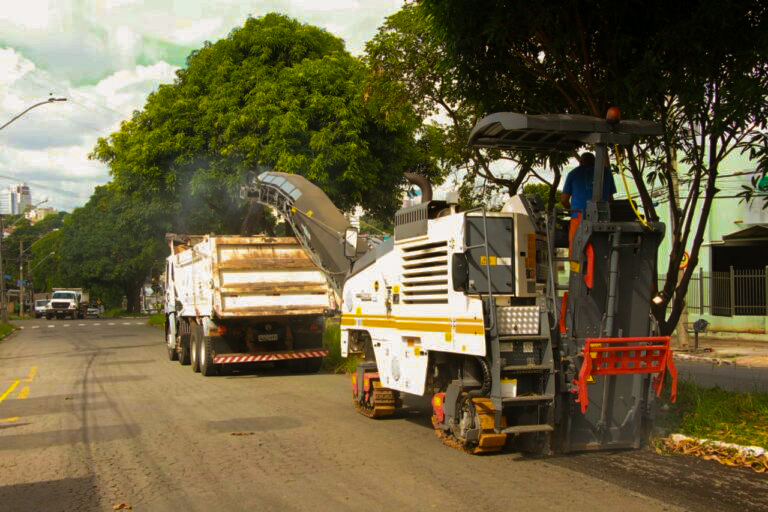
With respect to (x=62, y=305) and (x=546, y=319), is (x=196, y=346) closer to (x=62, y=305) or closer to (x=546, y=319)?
(x=546, y=319)

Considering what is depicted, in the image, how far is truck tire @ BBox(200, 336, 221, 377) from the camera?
15383mm

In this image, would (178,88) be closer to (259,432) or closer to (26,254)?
(259,432)

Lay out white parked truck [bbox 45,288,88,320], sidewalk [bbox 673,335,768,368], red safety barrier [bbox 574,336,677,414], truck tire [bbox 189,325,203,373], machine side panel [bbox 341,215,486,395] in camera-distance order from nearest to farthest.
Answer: red safety barrier [bbox 574,336,677,414] < machine side panel [bbox 341,215,486,395] < truck tire [bbox 189,325,203,373] < sidewalk [bbox 673,335,768,368] < white parked truck [bbox 45,288,88,320]

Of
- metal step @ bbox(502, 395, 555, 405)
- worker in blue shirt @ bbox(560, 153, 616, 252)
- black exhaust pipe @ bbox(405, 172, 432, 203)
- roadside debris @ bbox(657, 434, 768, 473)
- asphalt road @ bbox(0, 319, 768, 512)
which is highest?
black exhaust pipe @ bbox(405, 172, 432, 203)

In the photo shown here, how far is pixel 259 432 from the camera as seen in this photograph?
363 inches

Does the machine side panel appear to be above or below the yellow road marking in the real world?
above

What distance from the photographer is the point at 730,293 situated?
81.3ft

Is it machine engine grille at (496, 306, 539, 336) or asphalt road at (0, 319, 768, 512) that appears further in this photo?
machine engine grille at (496, 306, 539, 336)

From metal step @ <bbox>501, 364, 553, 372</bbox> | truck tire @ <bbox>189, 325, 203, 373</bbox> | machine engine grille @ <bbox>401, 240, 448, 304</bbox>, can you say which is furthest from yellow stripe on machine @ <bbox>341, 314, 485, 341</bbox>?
truck tire @ <bbox>189, 325, 203, 373</bbox>

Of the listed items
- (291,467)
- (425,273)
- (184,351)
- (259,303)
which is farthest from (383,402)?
(184,351)

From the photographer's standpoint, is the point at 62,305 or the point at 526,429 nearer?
the point at 526,429

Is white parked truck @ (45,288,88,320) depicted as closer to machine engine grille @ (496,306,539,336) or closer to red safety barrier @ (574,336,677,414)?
machine engine grille @ (496,306,539,336)

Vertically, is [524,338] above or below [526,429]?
above

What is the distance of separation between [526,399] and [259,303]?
878 cm
